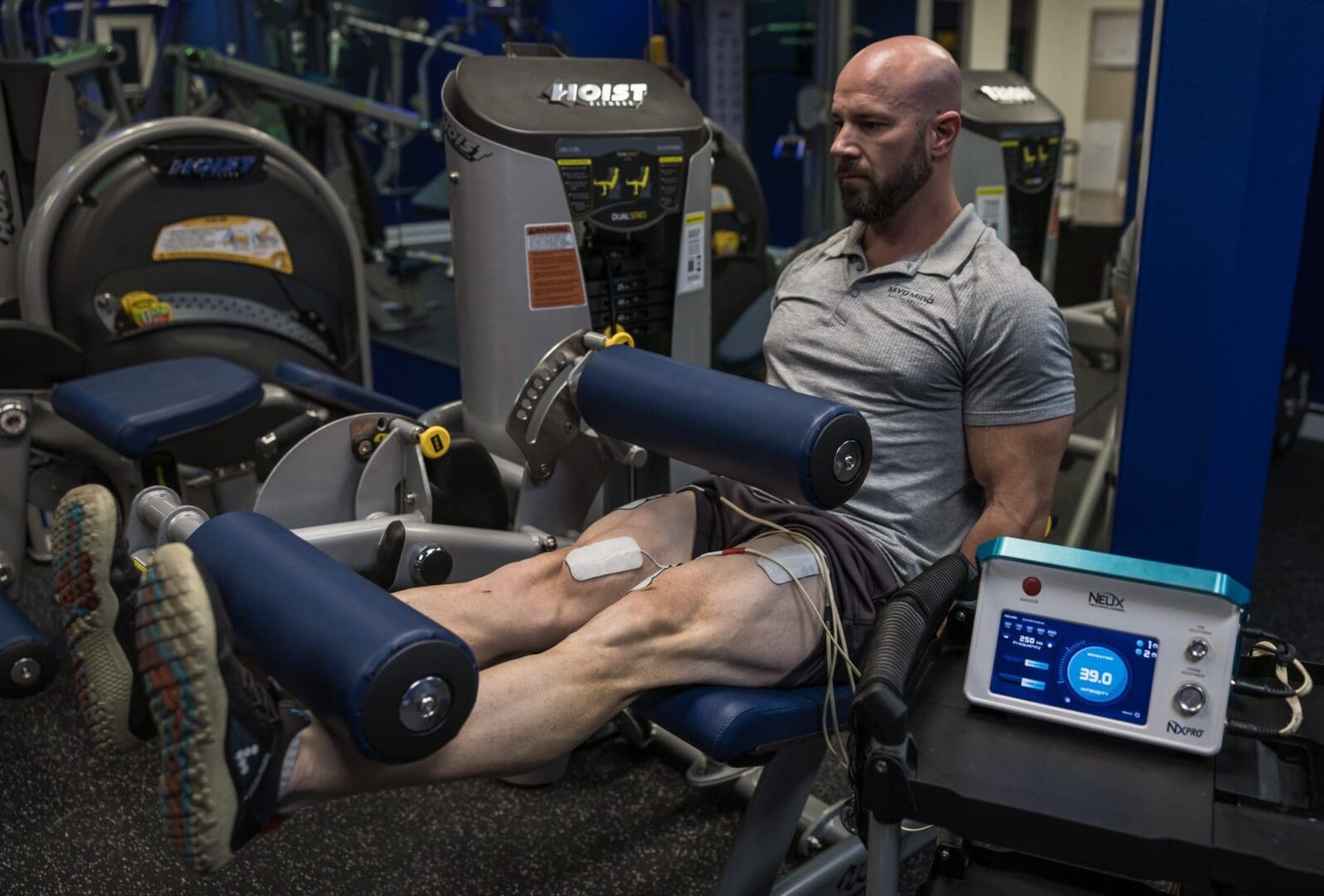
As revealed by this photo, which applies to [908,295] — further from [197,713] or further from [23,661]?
[23,661]

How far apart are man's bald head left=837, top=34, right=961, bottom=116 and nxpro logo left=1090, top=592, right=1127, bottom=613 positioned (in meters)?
0.86

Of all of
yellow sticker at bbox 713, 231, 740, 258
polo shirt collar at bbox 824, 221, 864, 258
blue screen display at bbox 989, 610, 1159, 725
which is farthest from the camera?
yellow sticker at bbox 713, 231, 740, 258

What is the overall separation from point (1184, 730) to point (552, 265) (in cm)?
133

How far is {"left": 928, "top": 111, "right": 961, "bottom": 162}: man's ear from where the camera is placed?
69.2 inches

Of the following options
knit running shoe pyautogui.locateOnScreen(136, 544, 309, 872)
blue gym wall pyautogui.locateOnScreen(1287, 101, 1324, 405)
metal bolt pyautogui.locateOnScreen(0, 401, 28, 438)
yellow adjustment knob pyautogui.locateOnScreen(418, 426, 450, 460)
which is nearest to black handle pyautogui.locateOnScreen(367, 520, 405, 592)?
yellow adjustment knob pyautogui.locateOnScreen(418, 426, 450, 460)

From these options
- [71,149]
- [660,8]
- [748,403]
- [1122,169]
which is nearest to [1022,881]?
[748,403]

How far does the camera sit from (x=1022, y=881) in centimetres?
141

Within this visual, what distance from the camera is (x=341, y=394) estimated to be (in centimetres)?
246

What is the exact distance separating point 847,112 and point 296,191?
182cm

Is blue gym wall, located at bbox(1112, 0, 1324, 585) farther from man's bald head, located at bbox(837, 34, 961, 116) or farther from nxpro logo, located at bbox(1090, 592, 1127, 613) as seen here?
nxpro logo, located at bbox(1090, 592, 1127, 613)

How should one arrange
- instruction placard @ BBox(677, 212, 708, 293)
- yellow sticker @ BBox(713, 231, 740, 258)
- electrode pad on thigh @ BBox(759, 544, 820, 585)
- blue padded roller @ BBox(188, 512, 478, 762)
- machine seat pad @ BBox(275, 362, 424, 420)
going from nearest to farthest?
blue padded roller @ BBox(188, 512, 478, 762) → electrode pad on thigh @ BBox(759, 544, 820, 585) → instruction placard @ BBox(677, 212, 708, 293) → machine seat pad @ BBox(275, 362, 424, 420) → yellow sticker @ BBox(713, 231, 740, 258)

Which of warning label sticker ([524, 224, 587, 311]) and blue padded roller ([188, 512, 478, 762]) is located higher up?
warning label sticker ([524, 224, 587, 311])

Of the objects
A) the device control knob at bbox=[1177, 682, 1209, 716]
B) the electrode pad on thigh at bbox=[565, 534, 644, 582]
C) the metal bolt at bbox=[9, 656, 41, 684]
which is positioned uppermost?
the device control knob at bbox=[1177, 682, 1209, 716]

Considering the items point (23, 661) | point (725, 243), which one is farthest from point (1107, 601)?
point (725, 243)
